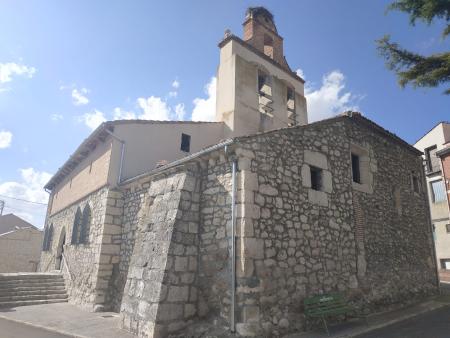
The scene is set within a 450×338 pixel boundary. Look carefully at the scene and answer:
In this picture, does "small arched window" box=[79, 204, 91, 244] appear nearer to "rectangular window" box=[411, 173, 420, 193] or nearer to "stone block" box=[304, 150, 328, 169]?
"stone block" box=[304, 150, 328, 169]

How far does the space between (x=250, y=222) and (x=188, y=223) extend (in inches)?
55.0

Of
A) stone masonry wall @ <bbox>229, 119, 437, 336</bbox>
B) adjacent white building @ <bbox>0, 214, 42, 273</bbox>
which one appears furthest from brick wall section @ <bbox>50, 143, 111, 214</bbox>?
adjacent white building @ <bbox>0, 214, 42, 273</bbox>

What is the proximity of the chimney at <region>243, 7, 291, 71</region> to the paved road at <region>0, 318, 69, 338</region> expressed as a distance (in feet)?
40.7

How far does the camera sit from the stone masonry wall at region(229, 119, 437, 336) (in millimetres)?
6203

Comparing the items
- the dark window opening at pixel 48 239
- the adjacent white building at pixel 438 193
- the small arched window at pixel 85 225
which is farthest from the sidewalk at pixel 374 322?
the dark window opening at pixel 48 239

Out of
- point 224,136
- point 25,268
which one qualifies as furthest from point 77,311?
point 25,268

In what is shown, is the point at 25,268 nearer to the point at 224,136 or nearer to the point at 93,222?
the point at 93,222

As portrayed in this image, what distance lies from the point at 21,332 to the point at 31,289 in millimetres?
5418

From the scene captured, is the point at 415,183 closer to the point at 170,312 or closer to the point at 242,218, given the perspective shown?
the point at 242,218

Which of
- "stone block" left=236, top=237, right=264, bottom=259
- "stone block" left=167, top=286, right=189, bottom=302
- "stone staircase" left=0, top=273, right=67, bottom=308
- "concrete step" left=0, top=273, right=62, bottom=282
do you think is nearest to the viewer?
"stone block" left=236, top=237, right=264, bottom=259

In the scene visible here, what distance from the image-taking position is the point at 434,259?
38.2ft

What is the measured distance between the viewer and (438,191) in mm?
19609

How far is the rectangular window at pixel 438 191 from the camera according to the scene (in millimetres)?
19250

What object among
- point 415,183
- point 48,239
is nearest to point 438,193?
point 415,183
